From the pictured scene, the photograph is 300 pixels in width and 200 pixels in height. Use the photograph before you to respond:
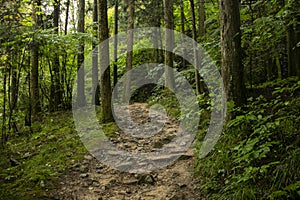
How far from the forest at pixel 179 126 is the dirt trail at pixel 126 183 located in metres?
0.02

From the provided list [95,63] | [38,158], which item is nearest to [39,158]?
[38,158]

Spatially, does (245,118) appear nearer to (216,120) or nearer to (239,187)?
(239,187)

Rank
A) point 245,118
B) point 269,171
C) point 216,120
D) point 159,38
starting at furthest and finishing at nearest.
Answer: point 159,38
point 216,120
point 245,118
point 269,171

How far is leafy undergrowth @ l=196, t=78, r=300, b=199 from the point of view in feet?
11.5

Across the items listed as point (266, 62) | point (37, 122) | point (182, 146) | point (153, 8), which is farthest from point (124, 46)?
point (182, 146)

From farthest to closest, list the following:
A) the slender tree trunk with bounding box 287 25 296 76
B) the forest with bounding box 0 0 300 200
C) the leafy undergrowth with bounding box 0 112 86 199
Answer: the slender tree trunk with bounding box 287 25 296 76 < the leafy undergrowth with bounding box 0 112 86 199 < the forest with bounding box 0 0 300 200

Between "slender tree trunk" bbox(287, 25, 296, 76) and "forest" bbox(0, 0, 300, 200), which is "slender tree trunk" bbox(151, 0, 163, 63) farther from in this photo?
"slender tree trunk" bbox(287, 25, 296, 76)

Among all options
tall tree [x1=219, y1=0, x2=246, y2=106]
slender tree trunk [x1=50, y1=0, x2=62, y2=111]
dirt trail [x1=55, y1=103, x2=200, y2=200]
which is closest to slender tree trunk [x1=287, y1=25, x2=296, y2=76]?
tall tree [x1=219, y1=0, x2=246, y2=106]

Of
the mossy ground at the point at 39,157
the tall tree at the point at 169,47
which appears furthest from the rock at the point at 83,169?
the tall tree at the point at 169,47

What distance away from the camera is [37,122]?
37.9ft

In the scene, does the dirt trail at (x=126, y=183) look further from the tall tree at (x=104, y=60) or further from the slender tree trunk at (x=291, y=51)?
the slender tree trunk at (x=291, y=51)

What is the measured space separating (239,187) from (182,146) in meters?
3.56

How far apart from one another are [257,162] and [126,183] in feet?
8.99

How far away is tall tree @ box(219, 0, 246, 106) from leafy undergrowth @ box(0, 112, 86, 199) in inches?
156
